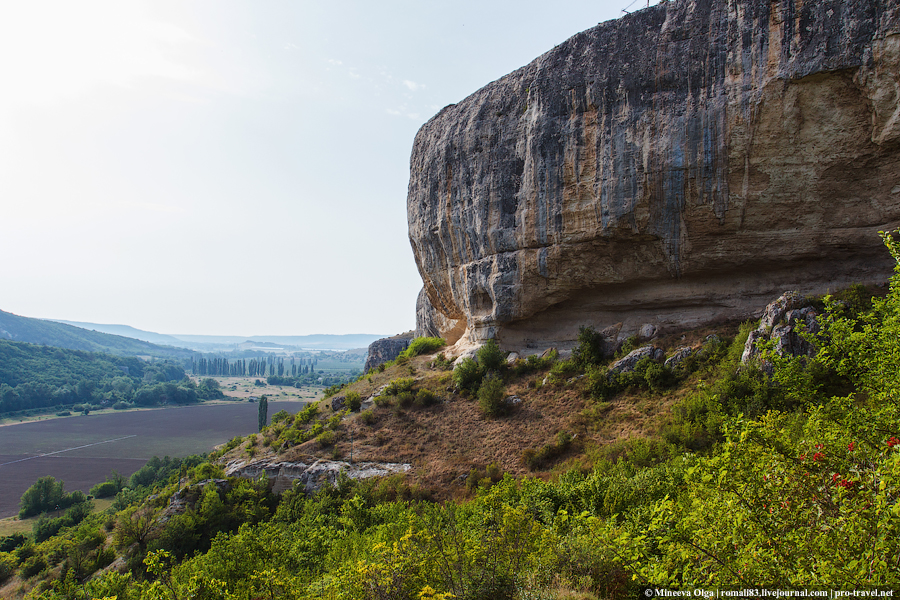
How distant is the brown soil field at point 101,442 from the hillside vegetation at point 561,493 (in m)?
16.6

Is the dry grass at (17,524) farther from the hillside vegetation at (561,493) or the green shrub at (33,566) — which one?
the green shrub at (33,566)

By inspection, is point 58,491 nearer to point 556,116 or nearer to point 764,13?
point 556,116

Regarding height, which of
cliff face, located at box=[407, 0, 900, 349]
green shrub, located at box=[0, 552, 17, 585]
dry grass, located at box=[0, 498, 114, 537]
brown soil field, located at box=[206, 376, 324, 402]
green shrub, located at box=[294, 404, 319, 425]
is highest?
cliff face, located at box=[407, 0, 900, 349]

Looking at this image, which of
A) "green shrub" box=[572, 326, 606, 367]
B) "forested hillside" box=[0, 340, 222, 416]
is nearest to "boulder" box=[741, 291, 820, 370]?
"green shrub" box=[572, 326, 606, 367]

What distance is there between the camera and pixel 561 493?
415 inches

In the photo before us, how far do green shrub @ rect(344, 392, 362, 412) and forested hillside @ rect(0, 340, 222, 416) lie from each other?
77181 millimetres

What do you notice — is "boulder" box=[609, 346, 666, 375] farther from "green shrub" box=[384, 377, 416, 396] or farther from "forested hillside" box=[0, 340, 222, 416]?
"forested hillside" box=[0, 340, 222, 416]

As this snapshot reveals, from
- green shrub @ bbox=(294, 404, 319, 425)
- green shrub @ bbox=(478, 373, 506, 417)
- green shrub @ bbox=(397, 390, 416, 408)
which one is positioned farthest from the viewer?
green shrub @ bbox=(294, 404, 319, 425)

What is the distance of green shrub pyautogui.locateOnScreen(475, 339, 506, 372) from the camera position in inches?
782

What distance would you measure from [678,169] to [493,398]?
33.9 feet

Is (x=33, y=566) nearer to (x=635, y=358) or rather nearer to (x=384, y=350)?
(x=635, y=358)

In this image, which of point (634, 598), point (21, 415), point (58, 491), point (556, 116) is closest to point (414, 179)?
point (556, 116)

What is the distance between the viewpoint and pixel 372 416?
19734mm

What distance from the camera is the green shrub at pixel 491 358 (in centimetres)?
1986
